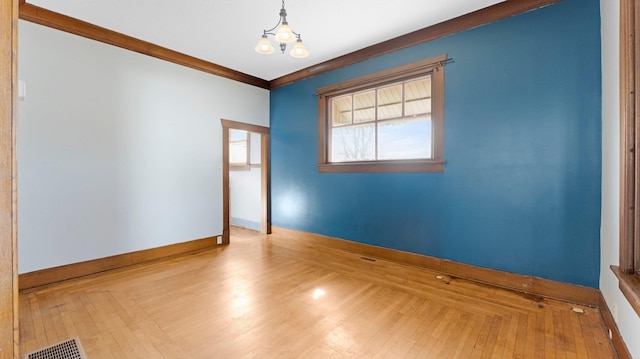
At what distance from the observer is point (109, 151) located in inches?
130

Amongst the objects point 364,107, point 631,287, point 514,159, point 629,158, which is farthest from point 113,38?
point 631,287

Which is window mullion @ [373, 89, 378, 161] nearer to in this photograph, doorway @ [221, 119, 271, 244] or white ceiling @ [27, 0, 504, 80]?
white ceiling @ [27, 0, 504, 80]

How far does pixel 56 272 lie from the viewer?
2.89m

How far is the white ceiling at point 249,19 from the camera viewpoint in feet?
9.04

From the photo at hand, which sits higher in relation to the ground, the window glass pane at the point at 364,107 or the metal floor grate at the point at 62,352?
the window glass pane at the point at 364,107

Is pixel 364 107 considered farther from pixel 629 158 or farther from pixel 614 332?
pixel 614 332

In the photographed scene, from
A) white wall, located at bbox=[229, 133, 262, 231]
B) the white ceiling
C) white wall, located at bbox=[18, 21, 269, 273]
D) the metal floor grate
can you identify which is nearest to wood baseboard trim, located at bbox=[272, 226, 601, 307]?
white wall, located at bbox=[229, 133, 262, 231]

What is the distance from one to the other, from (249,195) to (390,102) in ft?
11.3

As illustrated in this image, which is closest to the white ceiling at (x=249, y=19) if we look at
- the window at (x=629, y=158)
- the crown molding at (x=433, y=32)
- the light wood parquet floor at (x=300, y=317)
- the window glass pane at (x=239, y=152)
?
the crown molding at (x=433, y=32)

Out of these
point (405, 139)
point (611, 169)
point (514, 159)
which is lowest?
point (611, 169)

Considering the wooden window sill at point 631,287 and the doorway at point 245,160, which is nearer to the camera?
the wooden window sill at point 631,287

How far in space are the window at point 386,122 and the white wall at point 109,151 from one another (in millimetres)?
1821

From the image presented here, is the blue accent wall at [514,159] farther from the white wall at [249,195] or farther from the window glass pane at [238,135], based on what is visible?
the window glass pane at [238,135]

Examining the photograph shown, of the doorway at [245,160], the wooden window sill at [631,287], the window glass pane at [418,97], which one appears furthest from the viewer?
the doorway at [245,160]
